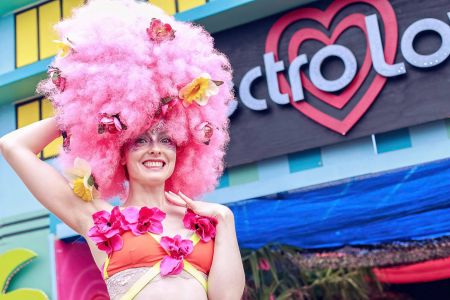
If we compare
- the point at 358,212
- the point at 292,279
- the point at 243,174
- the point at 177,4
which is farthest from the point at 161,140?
the point at 292,279

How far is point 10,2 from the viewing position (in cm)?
584

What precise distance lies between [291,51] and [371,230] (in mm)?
1366

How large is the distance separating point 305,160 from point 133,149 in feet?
8.36

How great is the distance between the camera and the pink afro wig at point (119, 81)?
1985 millimetres

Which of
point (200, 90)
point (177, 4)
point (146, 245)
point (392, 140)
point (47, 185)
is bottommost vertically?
point (146, 245)

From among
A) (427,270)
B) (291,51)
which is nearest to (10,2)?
(291,51)

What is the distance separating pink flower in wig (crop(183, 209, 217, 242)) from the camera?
1997mm

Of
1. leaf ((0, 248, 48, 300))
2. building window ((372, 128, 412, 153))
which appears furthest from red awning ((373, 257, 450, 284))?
leaf ((0, 248, 48, 300))

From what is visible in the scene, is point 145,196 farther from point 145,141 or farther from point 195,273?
point 195,273

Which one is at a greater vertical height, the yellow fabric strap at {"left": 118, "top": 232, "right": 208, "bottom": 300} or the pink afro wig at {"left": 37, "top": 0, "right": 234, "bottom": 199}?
the pink afro wig at {"left": 37, "top": 0, "right": 234, "bottom": 199}

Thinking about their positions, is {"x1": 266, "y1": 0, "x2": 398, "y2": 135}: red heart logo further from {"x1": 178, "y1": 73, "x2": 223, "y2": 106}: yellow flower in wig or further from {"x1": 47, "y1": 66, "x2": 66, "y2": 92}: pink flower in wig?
{"x1": 47, "y1": 66, "x2": 66, "y2": 92}: pink flower in wig

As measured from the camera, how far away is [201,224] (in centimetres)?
201

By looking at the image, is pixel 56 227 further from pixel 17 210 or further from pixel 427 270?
pixel 427 270

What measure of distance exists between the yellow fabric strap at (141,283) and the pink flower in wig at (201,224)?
184mm
